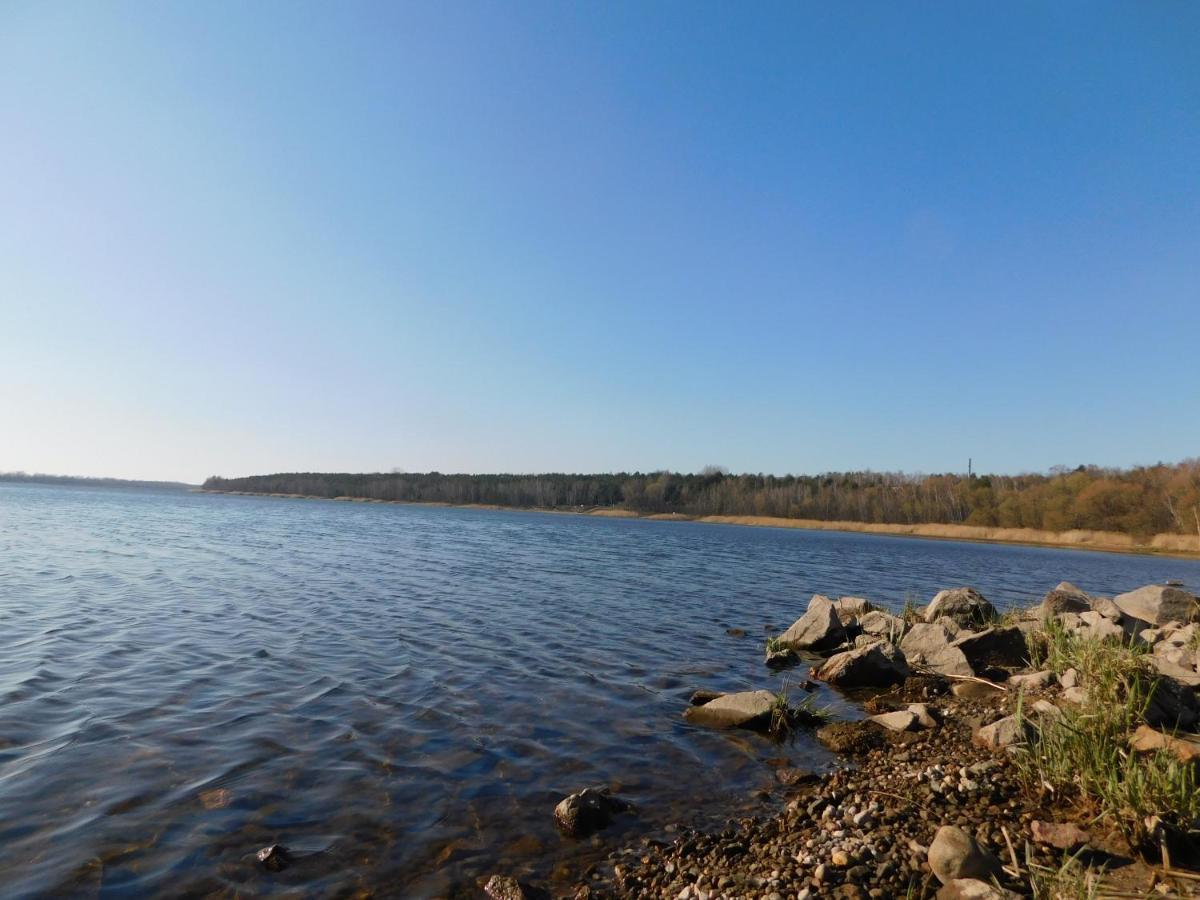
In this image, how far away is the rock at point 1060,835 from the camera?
5309 mm

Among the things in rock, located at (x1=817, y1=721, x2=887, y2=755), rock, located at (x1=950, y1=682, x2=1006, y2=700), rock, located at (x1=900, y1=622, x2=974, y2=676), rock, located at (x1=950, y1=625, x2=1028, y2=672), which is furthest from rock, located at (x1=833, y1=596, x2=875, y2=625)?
rock, located at (x1=817, y1=721, x2=887, y2=755)

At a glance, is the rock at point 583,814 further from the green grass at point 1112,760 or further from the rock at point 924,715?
the rock at point 924,715

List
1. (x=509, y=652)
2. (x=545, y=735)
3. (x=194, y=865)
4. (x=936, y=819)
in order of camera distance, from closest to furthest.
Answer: (x=194, y=865), (x=936, y=819), (x=545, y=735), (x=509, y=652)

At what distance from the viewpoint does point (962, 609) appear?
53.7 feet

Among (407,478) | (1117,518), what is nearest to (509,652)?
(1117,518)

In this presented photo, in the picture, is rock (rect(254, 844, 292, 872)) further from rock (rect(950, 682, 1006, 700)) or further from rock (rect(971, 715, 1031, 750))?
rock (rect(950, 682, 1006, 700))

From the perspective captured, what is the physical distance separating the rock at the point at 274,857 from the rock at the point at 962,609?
16.2m

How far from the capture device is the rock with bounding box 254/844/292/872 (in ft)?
18.4

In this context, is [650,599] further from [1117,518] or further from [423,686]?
[1117,518]

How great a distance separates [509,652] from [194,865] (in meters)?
8.42

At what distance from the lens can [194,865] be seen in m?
5.56

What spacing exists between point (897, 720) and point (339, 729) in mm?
8614

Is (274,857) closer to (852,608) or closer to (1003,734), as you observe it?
(1003,734)

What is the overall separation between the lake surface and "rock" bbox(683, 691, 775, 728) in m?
0.48
